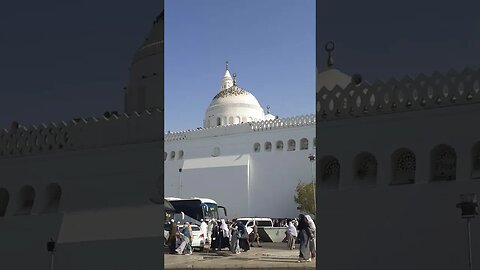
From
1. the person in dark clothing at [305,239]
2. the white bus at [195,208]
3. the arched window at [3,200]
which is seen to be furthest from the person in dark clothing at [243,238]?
the arched window at [3,200]

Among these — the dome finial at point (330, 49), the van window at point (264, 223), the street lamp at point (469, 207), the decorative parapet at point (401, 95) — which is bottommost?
the van window at point (264, 223)

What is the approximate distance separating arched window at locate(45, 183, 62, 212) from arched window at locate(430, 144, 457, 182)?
1.27 metres

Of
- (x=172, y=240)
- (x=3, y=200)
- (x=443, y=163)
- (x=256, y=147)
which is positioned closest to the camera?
(x=3, y=200)

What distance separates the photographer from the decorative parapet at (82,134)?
1836 mm

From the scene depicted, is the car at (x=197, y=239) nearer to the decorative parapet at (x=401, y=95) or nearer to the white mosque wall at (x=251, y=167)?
the decorative parapet at (x=401, y=95)

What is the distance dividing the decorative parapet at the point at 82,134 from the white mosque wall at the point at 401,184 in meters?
0.69

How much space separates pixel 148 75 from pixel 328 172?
30.9 inches

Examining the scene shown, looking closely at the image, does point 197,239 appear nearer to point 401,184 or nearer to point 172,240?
point 172,240

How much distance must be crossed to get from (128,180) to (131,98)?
289mm

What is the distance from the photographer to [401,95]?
6.92 feet

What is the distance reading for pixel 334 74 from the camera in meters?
2.23

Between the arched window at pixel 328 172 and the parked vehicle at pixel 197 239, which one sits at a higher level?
the arched window at pixel 328 172

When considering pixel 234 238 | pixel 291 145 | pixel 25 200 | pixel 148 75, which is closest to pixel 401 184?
pixel 148 75

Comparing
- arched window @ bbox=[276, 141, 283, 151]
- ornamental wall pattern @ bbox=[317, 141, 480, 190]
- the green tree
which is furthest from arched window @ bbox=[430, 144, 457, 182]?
arched window @ bbox=[276, 141, 283, 151]
